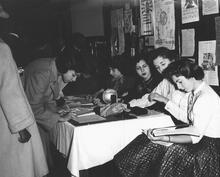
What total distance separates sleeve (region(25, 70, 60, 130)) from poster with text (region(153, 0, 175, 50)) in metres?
1.51

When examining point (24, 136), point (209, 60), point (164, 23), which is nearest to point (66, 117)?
point (24, 136)

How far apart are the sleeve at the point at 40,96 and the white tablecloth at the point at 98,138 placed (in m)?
0.12

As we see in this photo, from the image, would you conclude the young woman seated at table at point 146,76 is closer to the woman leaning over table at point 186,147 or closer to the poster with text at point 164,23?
the poster with text at point 164,23

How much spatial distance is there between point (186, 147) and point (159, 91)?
1017 mm

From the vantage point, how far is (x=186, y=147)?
2.16 m

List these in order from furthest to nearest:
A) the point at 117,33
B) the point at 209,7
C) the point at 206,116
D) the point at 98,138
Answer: the point at 117,33
the point at 209,7
the point at 98,138
the point at 206,116

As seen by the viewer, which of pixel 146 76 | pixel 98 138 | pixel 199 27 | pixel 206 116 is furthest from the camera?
pixel 146 76

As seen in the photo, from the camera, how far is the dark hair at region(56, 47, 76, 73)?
7.93 feet

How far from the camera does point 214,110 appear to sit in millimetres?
2115

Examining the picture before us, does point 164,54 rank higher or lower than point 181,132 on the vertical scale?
higher

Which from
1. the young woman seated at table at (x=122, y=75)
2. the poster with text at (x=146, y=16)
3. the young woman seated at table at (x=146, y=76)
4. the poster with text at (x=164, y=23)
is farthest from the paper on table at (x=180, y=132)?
the poster with text at (x=146, y=16)

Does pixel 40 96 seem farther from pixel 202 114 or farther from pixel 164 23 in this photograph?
pixel 164 23

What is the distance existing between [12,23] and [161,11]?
3956 mm

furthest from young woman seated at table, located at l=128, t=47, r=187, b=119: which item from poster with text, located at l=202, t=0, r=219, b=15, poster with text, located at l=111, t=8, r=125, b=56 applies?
poster with text, located at l=111, t=8, r=125, b=56
